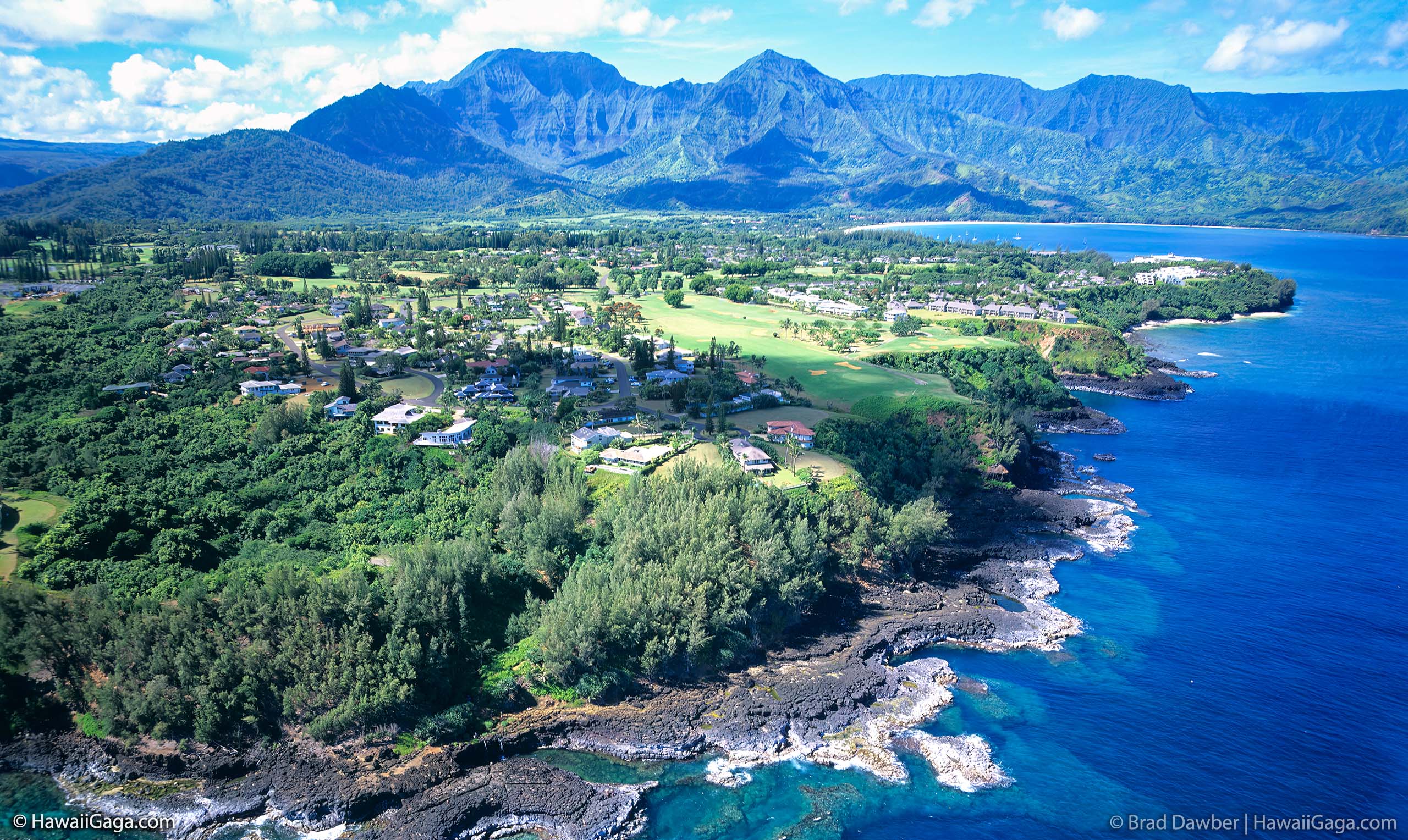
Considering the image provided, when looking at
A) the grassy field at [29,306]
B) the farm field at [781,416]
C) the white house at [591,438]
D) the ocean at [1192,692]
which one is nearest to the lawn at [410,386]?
the white house at [591,438]

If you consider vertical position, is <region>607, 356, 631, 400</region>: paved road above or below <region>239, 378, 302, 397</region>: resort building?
below

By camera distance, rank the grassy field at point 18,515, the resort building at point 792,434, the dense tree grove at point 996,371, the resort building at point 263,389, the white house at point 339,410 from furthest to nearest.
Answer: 1. the dense tree grove at point 996,371
2. the resort building at point 263,389
3. the white house at point 339,410
4. the resort building at point 792,434
5. the grassy field at point 18,515

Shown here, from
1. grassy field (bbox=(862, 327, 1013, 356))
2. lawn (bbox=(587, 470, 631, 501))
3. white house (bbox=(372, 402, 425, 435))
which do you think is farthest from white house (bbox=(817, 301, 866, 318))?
lawn (bbox=(587, 470, 631, 501))

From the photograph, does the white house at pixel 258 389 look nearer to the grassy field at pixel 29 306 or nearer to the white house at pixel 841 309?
the grassy field at pixel 29 306

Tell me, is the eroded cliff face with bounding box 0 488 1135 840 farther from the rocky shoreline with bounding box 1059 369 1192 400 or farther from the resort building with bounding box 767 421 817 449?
the rocky shoreline with bounding box 1059 369 1192 400

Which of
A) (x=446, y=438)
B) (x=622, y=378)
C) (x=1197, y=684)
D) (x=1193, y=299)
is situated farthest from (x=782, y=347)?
(x=1193, y=299)

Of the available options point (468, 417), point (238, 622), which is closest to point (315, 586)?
point (238, 622)

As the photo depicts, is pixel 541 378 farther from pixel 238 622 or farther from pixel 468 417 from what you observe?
pixel 238 622

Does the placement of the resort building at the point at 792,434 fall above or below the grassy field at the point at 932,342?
below

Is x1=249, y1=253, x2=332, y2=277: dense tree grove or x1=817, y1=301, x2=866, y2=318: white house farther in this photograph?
x1=249, y1=253, x2=332, y2=277: dense tree grove
